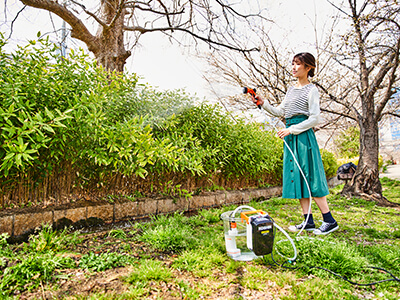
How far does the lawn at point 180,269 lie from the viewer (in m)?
1.37

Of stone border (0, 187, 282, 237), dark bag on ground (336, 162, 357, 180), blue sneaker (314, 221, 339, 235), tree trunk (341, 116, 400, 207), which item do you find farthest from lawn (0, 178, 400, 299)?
dark bag on ground (336, 162, 357, 180)

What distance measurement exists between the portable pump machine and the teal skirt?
26.6 inches

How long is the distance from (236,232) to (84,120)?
1.42m

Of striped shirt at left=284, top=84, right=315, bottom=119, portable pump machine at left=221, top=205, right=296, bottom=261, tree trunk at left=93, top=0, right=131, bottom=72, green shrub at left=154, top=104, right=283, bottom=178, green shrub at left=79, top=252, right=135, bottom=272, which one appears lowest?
green shrub at left=79, top=252, right=135, bottom=272

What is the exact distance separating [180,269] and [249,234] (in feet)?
1.68

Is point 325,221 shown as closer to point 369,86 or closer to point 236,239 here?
point 236,239

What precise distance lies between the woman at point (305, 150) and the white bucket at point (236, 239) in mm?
765

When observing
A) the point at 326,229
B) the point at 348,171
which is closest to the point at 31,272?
the point at 326,229

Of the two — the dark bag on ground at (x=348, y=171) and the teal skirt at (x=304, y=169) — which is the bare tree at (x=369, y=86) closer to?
the dark bag on ground at (x=348, y=171)

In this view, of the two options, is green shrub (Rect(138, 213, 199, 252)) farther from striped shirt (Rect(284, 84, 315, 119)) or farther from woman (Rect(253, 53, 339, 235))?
striped shirt (Rect(284, 84, 315, 119))

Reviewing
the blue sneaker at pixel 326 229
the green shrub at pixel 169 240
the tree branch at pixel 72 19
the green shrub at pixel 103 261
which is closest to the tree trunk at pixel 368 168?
the blue sneaker at pixel 326 229

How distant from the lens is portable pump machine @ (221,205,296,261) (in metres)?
1.64

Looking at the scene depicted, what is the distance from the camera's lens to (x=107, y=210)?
2473 millimetres

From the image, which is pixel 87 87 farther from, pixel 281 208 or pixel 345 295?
pixel 281 208
